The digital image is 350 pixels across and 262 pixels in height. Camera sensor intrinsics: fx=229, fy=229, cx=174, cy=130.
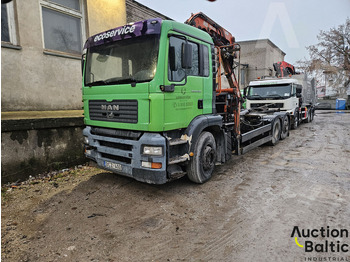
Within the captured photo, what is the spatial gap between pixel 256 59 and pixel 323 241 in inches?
1189

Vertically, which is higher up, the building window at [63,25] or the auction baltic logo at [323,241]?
the building window at [63,25]

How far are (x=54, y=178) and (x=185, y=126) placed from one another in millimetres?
3156

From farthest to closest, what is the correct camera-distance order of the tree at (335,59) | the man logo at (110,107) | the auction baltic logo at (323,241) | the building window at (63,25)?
1. the tree at (335,59)
2. the building window at (63,25)
3. the man logo at (110,107)
4. the auction baltic logo at (323,241)

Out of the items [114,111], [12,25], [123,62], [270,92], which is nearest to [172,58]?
[123,62]

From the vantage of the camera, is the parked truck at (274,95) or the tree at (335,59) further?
the tree at (335,59)

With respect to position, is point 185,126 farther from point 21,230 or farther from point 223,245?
point 21,230

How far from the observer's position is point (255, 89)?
1042 centimetres

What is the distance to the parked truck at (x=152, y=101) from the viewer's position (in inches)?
141

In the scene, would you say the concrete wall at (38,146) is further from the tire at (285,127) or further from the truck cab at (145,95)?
the tire at (285,127)

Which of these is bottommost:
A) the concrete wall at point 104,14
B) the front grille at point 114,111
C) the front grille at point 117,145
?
the front grille at point 117,145

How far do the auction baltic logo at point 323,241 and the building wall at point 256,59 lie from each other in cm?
2776

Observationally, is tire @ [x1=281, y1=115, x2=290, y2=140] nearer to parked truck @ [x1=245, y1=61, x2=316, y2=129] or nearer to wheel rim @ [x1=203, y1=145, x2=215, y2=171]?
parked truck @ [x1=245, y1=61, x2=316, y2=129]

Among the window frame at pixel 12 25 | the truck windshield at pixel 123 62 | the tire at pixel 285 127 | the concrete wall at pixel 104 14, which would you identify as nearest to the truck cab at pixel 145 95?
the truck windshield at pixel 123 62

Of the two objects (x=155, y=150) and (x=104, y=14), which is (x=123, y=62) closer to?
(x=155, y=150)
